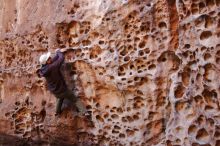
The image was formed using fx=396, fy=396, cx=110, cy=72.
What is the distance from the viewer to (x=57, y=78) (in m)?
3.95

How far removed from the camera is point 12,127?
451cm

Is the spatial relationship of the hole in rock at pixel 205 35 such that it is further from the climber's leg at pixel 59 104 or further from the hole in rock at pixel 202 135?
the climber's leg at pixel 59 104

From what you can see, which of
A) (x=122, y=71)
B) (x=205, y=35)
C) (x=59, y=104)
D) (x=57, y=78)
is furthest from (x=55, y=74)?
(x=205, y=35)

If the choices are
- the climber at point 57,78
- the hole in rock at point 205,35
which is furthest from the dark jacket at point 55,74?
the hole in rock at point 205,35

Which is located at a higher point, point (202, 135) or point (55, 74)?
point (55, 74)

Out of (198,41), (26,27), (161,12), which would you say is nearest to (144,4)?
(161,12)

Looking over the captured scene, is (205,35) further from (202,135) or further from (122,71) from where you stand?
(122,71)

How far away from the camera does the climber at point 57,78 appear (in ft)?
12.8

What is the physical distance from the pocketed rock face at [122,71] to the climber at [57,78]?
0.08 m

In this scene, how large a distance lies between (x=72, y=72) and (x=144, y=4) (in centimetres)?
104

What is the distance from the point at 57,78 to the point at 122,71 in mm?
674

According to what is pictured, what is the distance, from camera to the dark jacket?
388 cm

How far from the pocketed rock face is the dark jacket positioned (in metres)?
0.13

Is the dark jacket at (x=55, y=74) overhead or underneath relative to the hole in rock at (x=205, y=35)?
underneath
